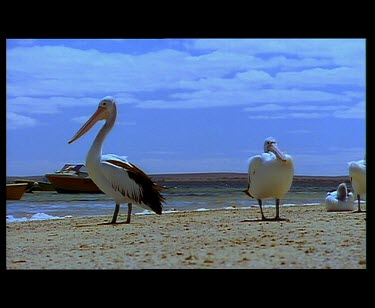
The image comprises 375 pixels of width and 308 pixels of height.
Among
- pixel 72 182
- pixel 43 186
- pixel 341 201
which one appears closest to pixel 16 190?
pixel 43 186

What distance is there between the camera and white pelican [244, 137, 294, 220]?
17.0 feet

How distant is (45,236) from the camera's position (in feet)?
15.4

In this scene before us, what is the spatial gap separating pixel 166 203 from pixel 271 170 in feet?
6.03

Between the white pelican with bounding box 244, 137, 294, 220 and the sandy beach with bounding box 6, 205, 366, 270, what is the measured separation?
0.27 meters

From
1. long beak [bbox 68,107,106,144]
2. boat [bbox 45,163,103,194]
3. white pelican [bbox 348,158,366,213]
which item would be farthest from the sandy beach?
boat [bbox 45,163,103,194]

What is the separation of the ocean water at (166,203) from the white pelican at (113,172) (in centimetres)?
52

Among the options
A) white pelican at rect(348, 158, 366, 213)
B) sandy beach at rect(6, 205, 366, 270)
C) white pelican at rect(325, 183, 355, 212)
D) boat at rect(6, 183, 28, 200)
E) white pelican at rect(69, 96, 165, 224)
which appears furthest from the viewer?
white pelican at rect(325, 183, 355, 212)

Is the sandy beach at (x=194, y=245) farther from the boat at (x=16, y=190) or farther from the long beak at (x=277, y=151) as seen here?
the long beak at (x=277, y=151)

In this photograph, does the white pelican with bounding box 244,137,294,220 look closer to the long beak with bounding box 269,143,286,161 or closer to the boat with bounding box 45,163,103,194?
the long beak with bounding box 269,143,286,161

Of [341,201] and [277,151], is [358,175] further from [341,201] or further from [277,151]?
[277,151]
